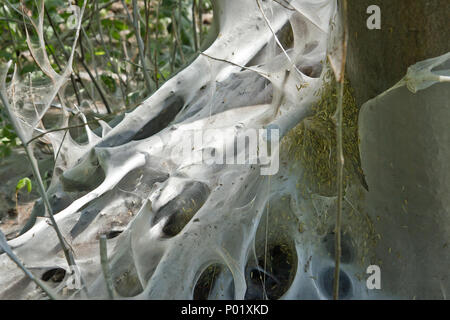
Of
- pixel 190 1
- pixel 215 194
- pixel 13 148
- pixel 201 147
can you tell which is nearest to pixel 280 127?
pixel 215 194

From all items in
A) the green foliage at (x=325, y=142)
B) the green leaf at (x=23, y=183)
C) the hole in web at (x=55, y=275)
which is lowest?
the hole in web at (x=55, y=275)

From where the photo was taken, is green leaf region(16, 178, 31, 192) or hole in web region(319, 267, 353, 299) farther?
green leaf region(16, 178, 31, 192)

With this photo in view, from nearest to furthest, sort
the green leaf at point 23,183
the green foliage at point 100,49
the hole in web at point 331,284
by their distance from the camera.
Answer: the hole in web at point 331,284 < the green leaf at point 23,183 < the green foliage at point 100,49

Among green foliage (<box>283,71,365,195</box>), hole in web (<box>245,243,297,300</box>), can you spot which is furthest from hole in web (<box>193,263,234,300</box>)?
green foliage (<box>283,71,365,195</box>)

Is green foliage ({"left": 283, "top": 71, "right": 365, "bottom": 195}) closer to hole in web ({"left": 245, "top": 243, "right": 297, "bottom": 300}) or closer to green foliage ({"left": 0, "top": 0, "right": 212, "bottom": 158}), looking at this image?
hole in web ({"left": 245, "top": 243, "right": 297, "bottom": 300})

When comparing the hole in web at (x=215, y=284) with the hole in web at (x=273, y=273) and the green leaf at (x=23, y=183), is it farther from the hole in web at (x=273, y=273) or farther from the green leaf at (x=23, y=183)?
the green leaf at (x=23, y=183)

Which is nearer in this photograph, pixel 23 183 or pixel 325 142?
pixel 325 142

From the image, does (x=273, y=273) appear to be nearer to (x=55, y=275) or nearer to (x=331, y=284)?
(x=331, y=284)

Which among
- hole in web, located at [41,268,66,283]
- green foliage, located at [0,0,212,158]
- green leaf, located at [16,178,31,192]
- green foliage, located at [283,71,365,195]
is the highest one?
green foliage, located at [0,0,212,158]

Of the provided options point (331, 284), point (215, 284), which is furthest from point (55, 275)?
point (331, 284)

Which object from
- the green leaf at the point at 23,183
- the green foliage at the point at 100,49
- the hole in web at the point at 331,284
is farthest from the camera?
the green foliage at the point at 100,49

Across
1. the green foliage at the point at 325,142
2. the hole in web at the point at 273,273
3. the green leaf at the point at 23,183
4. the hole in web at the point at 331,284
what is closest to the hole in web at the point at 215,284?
the hole in web at the point at 273,273

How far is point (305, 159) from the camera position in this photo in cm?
189

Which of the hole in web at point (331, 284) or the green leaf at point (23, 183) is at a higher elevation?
the green leaf at point (23, 183)
